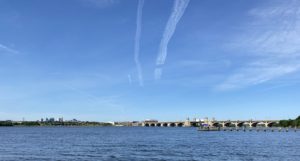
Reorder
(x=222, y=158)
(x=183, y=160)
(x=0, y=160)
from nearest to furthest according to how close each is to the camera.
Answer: (x=0, y=160), (x=183, y=160), (x=222, y=158)

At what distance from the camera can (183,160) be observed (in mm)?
75375

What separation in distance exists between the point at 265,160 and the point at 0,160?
4649 centimetres

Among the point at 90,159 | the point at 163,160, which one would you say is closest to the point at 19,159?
the point at 90,159

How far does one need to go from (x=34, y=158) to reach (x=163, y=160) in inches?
923

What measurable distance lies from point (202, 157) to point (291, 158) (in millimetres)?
16695

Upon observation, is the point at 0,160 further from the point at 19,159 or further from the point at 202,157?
the point at 202,157

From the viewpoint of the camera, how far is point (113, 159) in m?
74.4

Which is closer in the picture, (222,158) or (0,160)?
(0,160)

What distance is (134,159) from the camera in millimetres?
75438

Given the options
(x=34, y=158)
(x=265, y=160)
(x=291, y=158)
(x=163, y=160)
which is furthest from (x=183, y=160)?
(x=34, y=158)

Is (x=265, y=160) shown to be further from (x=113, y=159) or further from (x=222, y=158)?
(x=113, y=159)

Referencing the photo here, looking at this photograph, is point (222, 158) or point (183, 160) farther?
point (222, 158)

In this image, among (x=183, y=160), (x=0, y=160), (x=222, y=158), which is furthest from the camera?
(x=222, y=158)

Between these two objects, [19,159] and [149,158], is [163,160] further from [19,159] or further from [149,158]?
[19,159]
